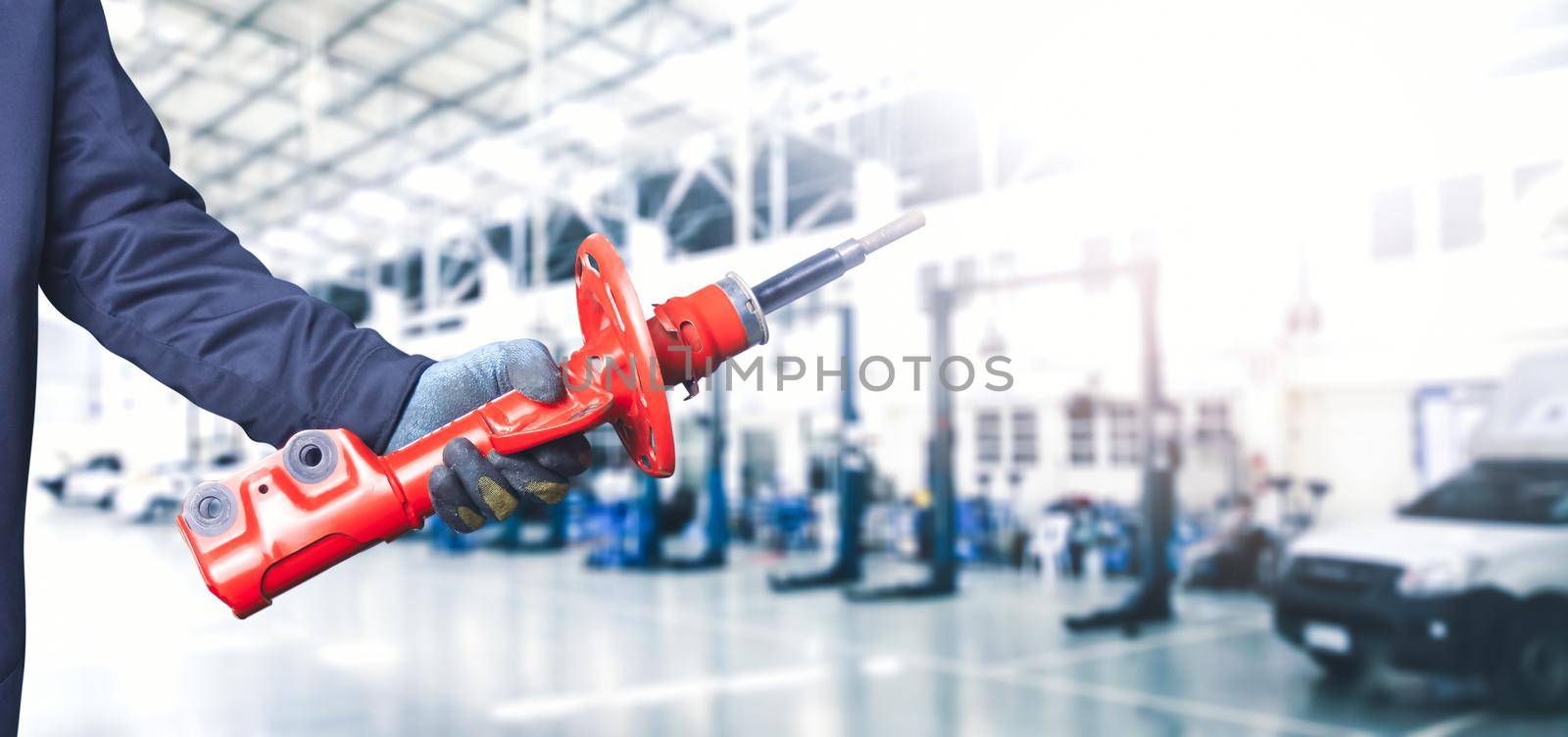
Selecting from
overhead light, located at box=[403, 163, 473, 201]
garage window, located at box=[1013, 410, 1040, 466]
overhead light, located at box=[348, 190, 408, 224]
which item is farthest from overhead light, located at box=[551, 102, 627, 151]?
garage window, located at box=[1013, 410, 1040, 466]

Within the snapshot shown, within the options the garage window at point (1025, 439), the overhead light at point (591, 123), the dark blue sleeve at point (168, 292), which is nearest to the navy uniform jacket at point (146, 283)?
the dark blue sleeve at point (168, 292)

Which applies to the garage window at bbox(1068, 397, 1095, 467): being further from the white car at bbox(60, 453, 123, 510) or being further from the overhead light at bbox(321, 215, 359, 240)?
the white car at bbox(60, 453, 123, 510)

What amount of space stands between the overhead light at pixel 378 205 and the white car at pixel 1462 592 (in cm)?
1382

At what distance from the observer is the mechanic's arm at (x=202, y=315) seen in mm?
1051

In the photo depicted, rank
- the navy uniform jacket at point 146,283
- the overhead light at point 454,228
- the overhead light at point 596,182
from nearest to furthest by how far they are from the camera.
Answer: the navy uniform jacket at point 146,283 < the overhead light at point 596,182 < the overhead light at point 454,228

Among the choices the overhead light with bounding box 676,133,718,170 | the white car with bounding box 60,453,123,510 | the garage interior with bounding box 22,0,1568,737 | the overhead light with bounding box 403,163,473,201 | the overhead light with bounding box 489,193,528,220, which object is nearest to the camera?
the garage interior with bounding box 22,0,1568,737

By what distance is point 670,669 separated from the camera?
5426 millimetres

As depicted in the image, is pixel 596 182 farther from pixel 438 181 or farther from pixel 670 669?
pixel 670 669

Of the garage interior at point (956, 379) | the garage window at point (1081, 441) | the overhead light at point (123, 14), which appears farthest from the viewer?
the garage window at point (1081, 441)

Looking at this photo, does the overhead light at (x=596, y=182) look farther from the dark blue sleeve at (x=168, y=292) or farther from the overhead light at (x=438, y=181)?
the dark blue sleeve at (x=168, y=292)

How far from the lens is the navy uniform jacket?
1.00 metres

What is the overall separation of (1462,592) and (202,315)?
5106mm

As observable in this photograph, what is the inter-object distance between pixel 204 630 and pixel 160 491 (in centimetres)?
1149

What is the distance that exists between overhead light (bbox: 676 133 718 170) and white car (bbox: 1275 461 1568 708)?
833 centimetres
